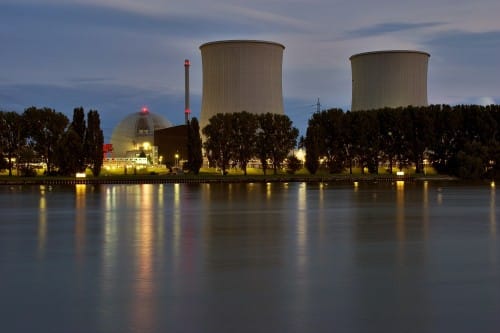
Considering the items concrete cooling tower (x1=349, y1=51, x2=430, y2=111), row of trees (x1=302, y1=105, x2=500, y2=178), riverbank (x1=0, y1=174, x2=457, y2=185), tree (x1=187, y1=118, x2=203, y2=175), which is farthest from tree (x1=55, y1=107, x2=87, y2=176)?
concrete cooling tower (x1=349, y1=51, x2=430, y2=111)

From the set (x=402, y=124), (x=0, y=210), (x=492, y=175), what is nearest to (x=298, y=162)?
(x=402, y=124)

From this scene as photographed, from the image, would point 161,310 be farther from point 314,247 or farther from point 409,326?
point 314,247

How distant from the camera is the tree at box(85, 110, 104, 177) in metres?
59.2

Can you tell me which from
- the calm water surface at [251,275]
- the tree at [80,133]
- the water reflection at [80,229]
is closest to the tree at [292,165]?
the tree at [80,133]

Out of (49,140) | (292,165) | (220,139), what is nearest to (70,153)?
(49,140)

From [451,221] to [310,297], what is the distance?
39.3 ft

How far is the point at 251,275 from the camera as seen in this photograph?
10.7 metres

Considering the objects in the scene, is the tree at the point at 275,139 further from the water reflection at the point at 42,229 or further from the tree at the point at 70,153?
the water reflection at the point at 42,229

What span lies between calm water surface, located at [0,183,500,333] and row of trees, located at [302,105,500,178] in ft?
146

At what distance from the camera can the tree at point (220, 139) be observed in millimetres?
63469

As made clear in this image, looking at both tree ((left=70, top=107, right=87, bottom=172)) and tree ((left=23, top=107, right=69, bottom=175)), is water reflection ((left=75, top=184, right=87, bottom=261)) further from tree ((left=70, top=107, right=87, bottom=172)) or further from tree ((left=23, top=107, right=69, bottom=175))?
tree ((left=23, top=107, right=69, bottom=175))

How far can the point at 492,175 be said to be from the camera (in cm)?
6169

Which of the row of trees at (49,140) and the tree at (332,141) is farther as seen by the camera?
the tree at (332,141)

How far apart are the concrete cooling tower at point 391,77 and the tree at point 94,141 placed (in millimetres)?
26012
